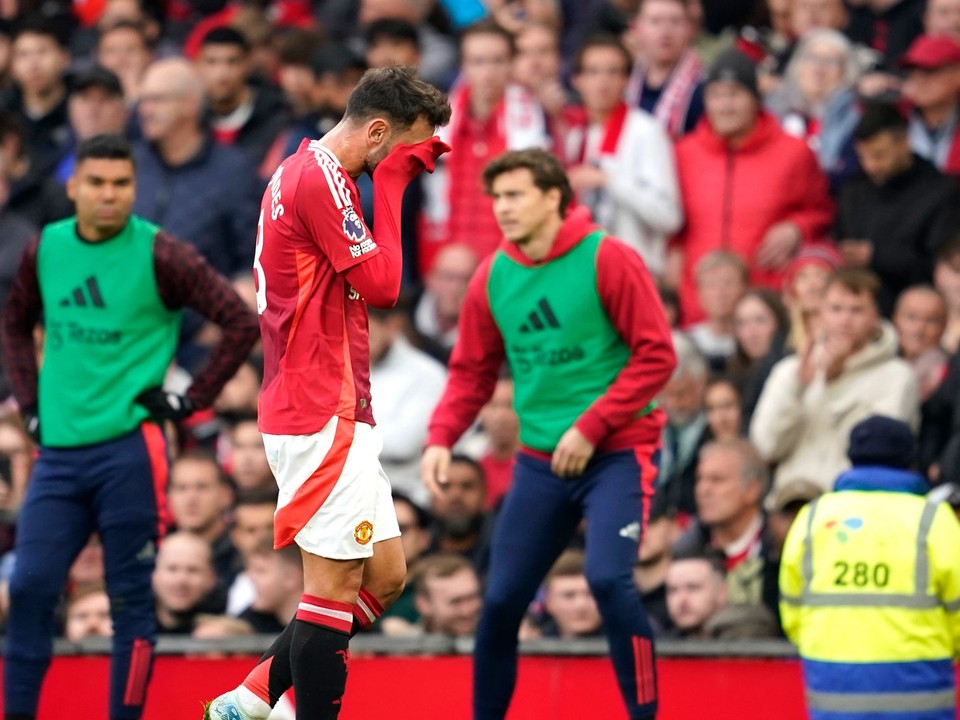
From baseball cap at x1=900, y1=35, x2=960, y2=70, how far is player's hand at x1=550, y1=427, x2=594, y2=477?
5105 millimetres

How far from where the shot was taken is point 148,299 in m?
8.25

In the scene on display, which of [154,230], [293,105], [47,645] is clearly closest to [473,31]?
[293,105]

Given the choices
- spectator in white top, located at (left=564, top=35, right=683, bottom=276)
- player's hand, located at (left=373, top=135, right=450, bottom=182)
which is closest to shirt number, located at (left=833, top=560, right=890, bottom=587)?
player's hand, located at (left=373, top=135, right=450, bottom=182)

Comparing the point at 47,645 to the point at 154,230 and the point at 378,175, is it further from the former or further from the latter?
the point at 378,175

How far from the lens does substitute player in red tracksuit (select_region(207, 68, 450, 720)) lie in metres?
6.48

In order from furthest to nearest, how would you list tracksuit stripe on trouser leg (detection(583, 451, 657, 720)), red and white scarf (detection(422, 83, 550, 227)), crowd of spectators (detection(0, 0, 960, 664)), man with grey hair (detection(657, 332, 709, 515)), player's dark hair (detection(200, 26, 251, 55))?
player's dark hair (detection(200, 26, 251, 55)), red and white scarf (detection(422, 83, 550, 227)), man with grey hair (detection(657, 332, 709, 515)), crowd of spectators (detection(0, 0, 960, 664)), tracksuit stripe on trouser leg (detection(583, 451, 657, 720))

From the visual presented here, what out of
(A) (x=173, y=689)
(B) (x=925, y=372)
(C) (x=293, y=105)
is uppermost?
(C) (x=293, y=105)

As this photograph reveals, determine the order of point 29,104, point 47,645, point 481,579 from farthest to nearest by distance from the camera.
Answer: point 29,104 → point 481,579 → point 47,645

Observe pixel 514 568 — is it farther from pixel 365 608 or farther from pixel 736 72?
pixel 736 72

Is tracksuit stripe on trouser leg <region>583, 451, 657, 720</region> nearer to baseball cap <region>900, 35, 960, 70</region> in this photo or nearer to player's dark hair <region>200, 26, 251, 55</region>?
baseball cap <region>900, 35, 960, 70</region>

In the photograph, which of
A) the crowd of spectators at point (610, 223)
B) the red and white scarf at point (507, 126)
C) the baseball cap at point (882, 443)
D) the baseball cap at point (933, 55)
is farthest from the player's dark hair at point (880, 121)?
the baseball cap at point (882, 443)

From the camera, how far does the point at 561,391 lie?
26.1 feet

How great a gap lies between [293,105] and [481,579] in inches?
175

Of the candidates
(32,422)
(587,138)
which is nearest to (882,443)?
(32,422)
